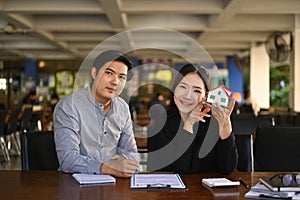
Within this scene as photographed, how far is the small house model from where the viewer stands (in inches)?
84.2

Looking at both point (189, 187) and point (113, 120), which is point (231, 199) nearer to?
point (189, 187)

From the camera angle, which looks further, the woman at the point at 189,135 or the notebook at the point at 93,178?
the woman at the point at 189,135

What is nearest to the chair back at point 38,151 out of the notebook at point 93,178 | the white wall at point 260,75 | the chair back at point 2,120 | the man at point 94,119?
the man at point 94,119

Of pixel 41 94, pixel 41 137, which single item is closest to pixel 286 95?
pixel 41 94

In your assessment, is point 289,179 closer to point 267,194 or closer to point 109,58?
point 267,194

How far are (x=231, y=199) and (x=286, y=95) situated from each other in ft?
38.0

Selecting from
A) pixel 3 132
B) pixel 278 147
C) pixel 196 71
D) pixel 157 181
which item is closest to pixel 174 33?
pixel 278 147

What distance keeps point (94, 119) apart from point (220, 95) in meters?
0.68

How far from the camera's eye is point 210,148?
256 centimetres

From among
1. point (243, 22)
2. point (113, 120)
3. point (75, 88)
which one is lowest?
point (113, 120)

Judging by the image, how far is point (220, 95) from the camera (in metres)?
2.17

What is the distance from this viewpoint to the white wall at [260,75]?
14.0 m

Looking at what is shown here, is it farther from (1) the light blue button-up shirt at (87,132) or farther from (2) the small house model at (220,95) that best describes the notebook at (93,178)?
(2) the small house model at (220,95)

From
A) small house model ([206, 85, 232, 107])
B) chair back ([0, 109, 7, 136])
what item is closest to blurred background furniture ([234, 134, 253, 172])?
small house model ([206, 85, 232, 107])
